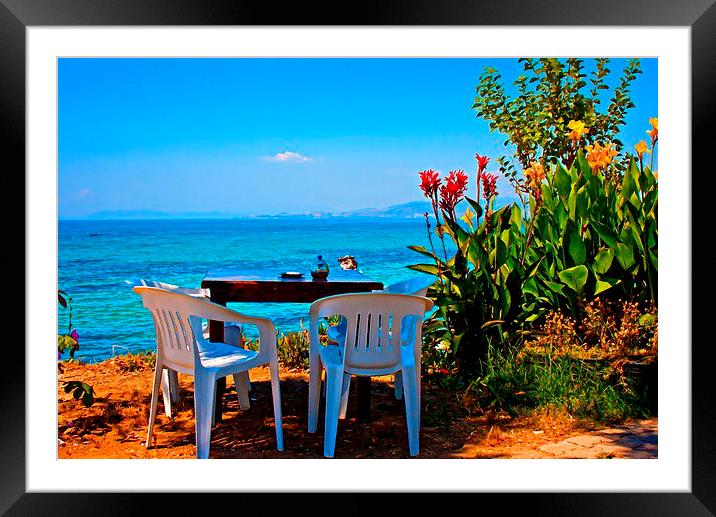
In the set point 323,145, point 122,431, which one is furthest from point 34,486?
point 323,145

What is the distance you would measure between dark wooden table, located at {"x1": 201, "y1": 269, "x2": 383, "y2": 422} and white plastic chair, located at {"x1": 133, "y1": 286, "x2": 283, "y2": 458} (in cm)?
38

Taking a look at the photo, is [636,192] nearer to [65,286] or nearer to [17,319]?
[17,319]

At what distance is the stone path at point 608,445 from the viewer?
358 centimetres

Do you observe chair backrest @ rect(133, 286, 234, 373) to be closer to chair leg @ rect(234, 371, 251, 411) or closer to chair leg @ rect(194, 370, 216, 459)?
chair leg @ rect(194, 370, 216, 459)

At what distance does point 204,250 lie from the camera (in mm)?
20156

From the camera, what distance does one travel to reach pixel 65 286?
53.1 feet

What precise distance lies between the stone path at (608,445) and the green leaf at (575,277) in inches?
34.7

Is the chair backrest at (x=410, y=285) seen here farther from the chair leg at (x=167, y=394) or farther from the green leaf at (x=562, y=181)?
the chair leg at (x=167, y=394)

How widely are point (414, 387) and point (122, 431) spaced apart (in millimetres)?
1617

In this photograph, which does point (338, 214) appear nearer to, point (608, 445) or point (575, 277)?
point (575, 277)

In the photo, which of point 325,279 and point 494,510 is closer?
point 494,510

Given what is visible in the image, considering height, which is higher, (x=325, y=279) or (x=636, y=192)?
(x=636, y=192)

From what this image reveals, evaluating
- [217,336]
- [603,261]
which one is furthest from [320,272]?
[603,261]

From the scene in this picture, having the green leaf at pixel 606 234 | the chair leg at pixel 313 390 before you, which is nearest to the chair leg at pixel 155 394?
the chair leg at pixel 313 390
